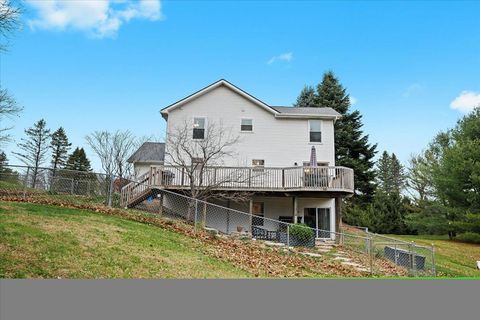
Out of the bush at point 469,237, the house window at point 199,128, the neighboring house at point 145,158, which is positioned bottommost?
the bush at point 469,237

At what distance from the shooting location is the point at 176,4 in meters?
16.7

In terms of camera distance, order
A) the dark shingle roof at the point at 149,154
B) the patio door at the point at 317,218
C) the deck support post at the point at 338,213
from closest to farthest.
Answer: the deck support post at the point at 338,213
the patio door at the point at 317,218
the dark shingle roof at the point at 149,154

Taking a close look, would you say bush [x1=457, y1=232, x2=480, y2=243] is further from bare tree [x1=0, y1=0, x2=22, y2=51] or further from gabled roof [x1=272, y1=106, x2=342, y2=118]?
bare tree [x1=0, y1=0, x2=22, y2=51]

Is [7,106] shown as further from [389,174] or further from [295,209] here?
[389,174]

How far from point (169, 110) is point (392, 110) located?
597 inches

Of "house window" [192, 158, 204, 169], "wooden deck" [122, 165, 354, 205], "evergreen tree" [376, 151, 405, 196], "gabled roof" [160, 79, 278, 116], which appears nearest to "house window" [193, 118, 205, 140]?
"gabled roof" [160, 79, 278, 116]

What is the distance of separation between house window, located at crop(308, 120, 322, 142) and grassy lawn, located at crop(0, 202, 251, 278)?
36.2 ft

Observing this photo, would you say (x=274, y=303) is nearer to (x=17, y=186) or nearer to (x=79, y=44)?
(x=17, y=186)

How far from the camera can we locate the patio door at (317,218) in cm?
1978

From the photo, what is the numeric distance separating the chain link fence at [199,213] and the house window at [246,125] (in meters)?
4.68

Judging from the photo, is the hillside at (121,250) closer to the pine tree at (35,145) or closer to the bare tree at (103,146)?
the bare tree at (103,146)

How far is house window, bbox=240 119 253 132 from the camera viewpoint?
2086cm

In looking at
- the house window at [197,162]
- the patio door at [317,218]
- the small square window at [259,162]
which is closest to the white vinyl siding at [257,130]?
the small square window at [259,162]

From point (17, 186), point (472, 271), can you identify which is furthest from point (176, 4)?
point (472, 271)
